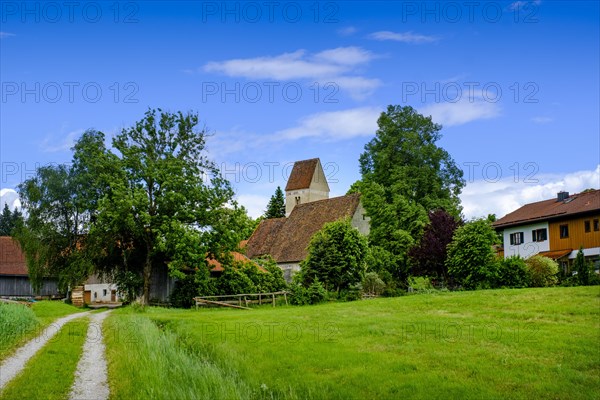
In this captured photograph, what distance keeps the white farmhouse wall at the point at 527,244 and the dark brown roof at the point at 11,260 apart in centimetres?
4147

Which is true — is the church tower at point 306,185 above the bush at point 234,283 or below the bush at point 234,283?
above

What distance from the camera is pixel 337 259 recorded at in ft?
139

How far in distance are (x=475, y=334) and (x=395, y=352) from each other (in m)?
3.36

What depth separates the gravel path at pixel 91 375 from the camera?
42.8ft

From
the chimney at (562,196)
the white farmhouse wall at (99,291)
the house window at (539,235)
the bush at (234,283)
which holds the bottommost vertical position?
the white farmhouse wall at (99,291)

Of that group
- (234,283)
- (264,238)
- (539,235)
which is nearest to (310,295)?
(234,283)

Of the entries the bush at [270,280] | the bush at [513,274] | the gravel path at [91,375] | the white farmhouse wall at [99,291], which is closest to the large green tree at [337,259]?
the bush at [270,280]

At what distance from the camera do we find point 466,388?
12.4 meters

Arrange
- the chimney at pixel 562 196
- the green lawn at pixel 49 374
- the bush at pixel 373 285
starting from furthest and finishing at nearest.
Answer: the chimney at pixel 562 196, the bush at pixel 373 285, the green lawn at pixel 49 374

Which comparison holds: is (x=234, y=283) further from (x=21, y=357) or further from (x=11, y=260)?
(x=21, y=357)

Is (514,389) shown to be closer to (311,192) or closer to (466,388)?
(466,388)

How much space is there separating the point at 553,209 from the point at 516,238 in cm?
412

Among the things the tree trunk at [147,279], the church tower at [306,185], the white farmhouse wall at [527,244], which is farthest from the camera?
the church tower at [306,185]

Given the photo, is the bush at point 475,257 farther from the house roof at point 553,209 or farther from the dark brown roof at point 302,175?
the dark brown roof at point 302,175
